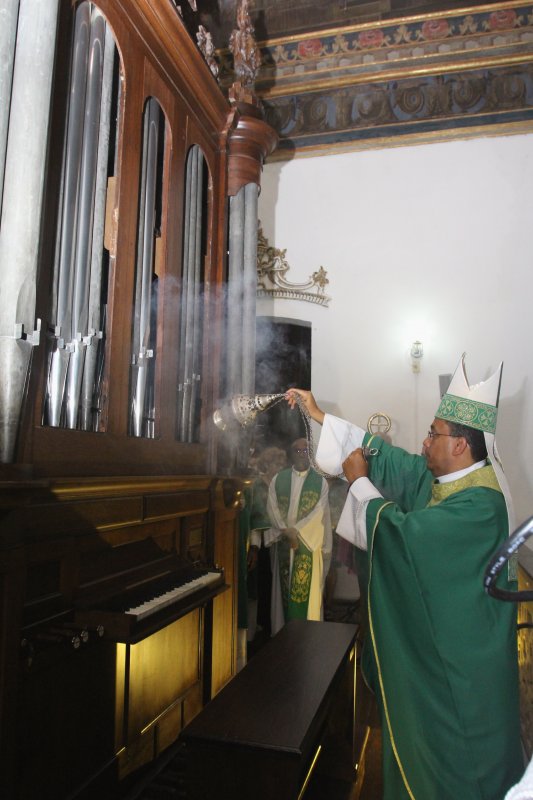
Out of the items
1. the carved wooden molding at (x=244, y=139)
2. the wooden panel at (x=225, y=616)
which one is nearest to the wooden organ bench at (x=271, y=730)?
the wooden panel at (x=225, y=616)

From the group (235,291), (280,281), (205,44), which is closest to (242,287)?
(235,291)

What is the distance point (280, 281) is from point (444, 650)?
4820 millimetres

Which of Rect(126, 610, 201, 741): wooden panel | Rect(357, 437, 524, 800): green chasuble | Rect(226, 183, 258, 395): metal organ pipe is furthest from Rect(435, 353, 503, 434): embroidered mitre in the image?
Rect(126, 610, 201, 741): wooden panel

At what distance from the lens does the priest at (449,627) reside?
8.06 feet

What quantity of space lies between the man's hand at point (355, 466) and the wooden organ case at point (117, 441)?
2.76ft

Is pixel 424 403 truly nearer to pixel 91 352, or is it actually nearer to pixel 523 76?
pixel 523 76

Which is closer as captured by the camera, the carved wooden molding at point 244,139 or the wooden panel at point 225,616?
the wooden panel at point 225,616

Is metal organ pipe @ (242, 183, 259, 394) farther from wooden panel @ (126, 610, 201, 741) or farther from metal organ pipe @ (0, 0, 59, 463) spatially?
metal organ pipe @ (0, 0, 59, 463)

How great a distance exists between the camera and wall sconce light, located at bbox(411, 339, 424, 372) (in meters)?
6.28

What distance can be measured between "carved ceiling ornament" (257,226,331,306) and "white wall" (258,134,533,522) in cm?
8

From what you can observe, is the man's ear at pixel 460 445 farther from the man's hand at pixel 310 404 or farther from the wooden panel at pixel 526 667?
the wooden panel at pixel 526 667

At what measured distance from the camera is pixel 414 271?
21.2 ft

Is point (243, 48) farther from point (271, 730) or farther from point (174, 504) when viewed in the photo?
point (271, 730)

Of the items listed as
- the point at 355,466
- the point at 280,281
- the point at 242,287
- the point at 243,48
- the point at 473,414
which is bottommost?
the point at 355,466
